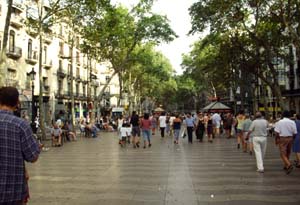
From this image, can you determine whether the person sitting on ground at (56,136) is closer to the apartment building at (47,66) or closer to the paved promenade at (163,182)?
the paved promenade at (163,182)

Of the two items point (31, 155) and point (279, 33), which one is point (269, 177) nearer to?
point (31, 155)

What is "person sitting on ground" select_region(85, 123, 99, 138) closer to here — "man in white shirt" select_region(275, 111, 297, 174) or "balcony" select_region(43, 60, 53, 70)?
"balcony" select_region(43, 60, 53, 70)

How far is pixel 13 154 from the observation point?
10.9 ft

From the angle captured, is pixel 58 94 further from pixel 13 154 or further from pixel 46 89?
pixel 13 154

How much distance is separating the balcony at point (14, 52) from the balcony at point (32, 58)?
1.65 meters

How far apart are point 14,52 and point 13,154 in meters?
33.4

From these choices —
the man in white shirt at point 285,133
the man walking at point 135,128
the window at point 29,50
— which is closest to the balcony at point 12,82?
the window at point 29,50

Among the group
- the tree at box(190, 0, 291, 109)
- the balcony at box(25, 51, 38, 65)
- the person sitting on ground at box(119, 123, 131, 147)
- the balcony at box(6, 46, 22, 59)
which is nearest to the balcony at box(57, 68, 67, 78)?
the balcony at box(25, 51, 38, 65)

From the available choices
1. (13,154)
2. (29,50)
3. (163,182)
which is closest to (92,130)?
(29,50)

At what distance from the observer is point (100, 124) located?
39.3 m

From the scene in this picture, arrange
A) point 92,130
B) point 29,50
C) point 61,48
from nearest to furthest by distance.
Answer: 1. point 92,130
2. point 29,50
3. point 61,48

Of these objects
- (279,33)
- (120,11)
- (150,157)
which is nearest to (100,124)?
(120,11)

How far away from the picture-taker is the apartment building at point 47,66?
33141mm

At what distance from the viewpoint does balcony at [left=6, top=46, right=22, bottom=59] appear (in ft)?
110
